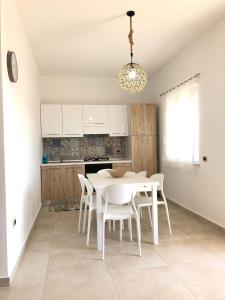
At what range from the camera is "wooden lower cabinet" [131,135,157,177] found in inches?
234

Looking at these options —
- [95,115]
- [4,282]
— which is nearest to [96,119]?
[95,115]

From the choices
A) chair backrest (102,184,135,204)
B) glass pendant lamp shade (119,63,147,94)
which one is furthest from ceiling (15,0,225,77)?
chair backrest (102,184,135,204)

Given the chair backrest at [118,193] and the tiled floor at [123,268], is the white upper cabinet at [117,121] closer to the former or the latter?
the tiled floor at [123,268]

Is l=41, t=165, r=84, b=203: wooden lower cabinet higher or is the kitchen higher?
the kitchen

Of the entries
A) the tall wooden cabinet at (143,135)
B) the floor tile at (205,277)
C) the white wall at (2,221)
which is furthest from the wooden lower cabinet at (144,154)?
the white wall at (2,221)

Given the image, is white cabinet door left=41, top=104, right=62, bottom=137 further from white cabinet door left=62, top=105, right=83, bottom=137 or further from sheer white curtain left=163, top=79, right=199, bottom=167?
sheer white curtain left=163, top=79, right=199, bottom=167

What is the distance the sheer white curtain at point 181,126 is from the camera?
14.0ft

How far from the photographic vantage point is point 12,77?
270 cm

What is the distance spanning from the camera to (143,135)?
5.98 meters

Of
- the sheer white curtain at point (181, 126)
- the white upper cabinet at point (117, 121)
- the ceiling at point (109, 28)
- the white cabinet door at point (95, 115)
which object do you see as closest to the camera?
the ceiling at point (109, 28)

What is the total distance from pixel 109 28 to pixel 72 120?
264cm

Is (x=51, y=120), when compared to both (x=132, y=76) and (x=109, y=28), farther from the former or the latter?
(x=132, y=76)

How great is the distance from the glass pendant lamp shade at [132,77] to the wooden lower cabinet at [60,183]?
294cm

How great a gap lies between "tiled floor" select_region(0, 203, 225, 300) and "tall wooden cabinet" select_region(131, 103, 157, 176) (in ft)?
7.28
